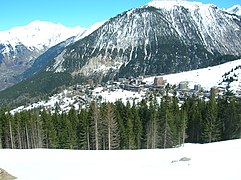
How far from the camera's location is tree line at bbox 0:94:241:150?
59.8 meters

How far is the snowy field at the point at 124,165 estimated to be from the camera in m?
21.7

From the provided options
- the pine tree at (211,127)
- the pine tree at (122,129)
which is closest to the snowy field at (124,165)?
the pine tree at (122,129)

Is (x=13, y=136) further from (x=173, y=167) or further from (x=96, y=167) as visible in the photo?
(x=173, y=167)

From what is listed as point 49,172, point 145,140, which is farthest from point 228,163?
point 145,140

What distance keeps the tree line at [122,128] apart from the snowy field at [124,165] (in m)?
23.6

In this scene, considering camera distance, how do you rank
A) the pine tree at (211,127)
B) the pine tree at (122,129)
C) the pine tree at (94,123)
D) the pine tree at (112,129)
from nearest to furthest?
the pine tree at (112,129) → the pine tree at (94,123) → the pine tree at (122,129) → the pine tree at (211,127)

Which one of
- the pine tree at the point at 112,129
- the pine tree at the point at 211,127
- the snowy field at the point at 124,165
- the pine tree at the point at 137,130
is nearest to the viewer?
the snowy field at the point at 124,165

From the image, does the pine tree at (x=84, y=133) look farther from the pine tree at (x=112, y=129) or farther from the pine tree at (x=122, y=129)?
the pine tree at (x=122, y=129)

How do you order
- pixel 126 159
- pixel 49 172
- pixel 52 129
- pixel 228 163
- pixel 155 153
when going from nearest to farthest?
1. pixel 228 163
2. pixel 49 172
3. pixel 126 159
4. pixel 155 153
5. pixel 52 129

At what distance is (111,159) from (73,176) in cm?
703

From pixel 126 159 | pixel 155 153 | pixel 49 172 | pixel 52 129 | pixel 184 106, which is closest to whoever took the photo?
pixel 49 172

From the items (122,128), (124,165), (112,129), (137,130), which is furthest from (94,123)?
(124,165)

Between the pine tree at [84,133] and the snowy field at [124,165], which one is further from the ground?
the snowy field at [124,165]

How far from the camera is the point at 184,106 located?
73.6 metres
